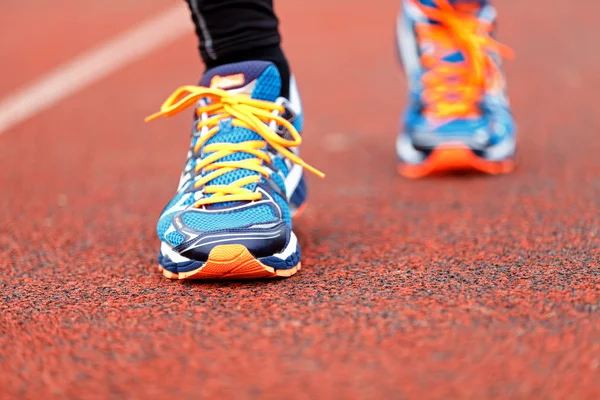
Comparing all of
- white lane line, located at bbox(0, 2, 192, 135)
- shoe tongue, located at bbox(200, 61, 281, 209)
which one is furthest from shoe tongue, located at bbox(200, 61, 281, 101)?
white lane line, located at bbox(0, 2, 192, 135)

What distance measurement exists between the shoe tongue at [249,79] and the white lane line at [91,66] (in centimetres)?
156

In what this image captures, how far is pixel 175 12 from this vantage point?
5582mm

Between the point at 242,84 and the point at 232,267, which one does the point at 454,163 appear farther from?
the point at 232,267

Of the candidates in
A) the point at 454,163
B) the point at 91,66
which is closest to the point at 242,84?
the point at 454,163

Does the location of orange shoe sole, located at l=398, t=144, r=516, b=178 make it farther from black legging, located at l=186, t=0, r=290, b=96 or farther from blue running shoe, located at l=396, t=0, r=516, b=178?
black legging, located at l=186, t=0, r=290, b=96

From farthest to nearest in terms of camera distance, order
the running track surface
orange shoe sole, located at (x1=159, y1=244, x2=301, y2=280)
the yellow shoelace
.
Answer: the yellow shoelace
orange shoe sole, located at (x1=159, y1=244, x2=301, y2=280)
the running track surface

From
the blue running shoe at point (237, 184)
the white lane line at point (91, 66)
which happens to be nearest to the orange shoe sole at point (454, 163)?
the blue running shoe at point (237, 184)

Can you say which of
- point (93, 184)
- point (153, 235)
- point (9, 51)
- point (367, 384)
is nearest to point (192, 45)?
point (9, 51)

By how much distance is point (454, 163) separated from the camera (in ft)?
6.67

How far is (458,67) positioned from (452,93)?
0.28 ft

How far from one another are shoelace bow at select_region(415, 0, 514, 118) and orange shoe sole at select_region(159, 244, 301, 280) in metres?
0.94

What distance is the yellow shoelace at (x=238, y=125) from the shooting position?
4.57 ft

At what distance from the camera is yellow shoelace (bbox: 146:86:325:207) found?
1.39 metres

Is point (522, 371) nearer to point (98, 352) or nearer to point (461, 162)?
point (98, 352)
